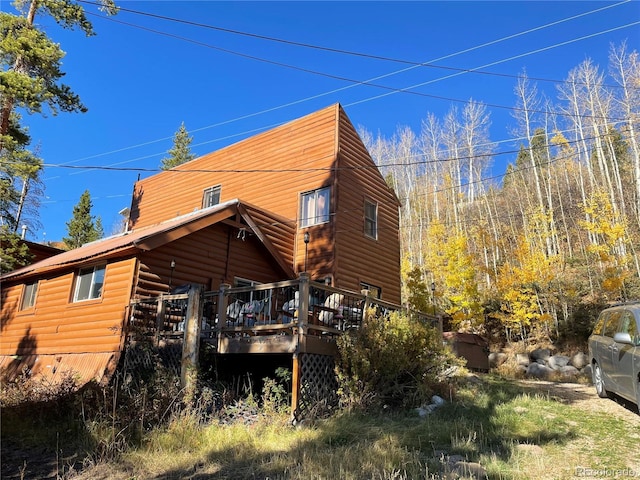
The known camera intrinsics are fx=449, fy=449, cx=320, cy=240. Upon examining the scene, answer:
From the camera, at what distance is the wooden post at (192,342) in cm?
824

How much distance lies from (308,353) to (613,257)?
1641 centimetres

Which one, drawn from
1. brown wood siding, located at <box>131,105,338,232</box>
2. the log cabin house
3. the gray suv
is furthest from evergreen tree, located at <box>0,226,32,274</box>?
the gray suv

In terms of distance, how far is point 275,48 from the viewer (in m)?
11.5

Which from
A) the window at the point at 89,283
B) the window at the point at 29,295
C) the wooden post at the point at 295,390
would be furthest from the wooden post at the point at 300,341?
the window at the point at 29,295

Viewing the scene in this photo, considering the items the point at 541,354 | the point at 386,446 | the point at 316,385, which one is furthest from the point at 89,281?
the point at 541,354

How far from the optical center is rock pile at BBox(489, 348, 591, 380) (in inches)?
625

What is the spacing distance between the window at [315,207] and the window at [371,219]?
1.87 meters

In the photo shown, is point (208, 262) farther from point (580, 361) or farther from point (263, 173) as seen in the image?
point (580, 361)

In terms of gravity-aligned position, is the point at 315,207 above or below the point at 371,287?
above

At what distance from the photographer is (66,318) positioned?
12289 mm

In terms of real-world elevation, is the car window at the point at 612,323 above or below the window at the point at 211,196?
below

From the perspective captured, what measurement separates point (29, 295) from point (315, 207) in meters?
9.64

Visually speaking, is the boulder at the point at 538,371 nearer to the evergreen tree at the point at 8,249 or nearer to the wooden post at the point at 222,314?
the wooden post at the point at 222,314

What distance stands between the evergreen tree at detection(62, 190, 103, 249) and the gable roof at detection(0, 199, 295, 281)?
849 inches
